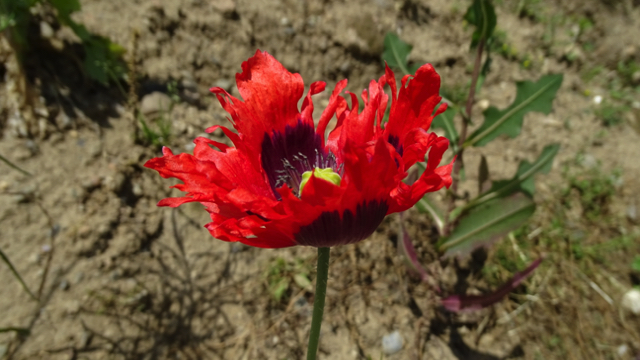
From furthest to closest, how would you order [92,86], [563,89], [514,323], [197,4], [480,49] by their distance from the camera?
1. [563,89]
2. [197,4]
3. [92,86]
4. [514,323]
5. [480,49]

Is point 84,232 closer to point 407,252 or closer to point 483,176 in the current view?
point 407,252

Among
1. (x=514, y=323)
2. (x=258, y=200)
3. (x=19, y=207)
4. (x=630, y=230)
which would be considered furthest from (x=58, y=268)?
(x=630, y=230)

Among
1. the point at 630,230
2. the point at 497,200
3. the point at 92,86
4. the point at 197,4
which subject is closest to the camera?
the point at 497,200

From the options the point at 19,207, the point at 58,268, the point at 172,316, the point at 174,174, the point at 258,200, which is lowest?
the point at 258,200

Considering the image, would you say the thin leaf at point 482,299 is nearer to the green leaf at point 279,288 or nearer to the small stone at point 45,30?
the green leaf at point 279,288

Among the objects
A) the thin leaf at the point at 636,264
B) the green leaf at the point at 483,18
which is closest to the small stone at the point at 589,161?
the thin leaf at the point at 636,264

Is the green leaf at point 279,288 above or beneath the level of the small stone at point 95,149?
beneath

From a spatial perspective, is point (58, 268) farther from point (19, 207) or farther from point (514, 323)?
point (514, 323)

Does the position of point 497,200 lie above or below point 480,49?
below
